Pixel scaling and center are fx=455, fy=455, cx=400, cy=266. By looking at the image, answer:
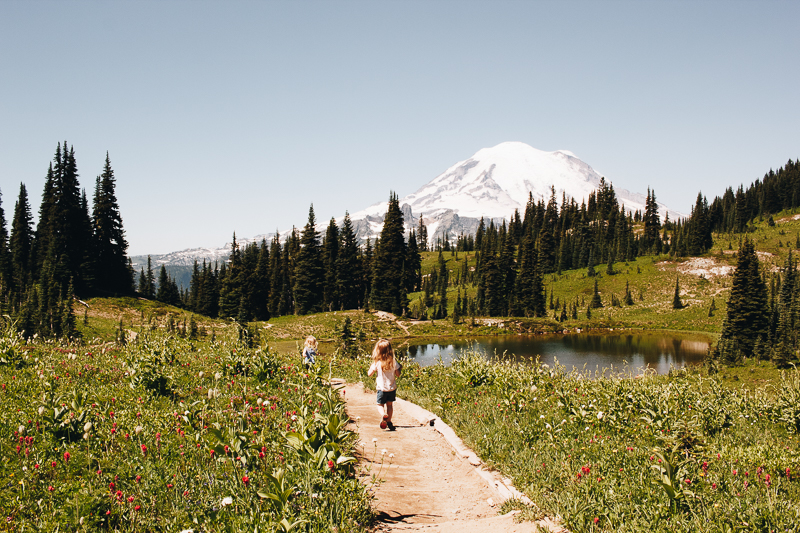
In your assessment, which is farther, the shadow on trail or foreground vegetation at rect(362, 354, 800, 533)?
the shadow on trail

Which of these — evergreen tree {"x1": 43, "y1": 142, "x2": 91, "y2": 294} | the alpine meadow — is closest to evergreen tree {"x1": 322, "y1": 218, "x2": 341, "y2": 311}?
evergreen tree {"x1": 43, "y1": 142, "x2": 91, "y2": 294}

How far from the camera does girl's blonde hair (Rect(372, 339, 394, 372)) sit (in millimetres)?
10445

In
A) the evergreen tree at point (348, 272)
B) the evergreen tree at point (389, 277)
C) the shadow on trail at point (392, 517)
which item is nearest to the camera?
the shadow on trail at point (392, 517)

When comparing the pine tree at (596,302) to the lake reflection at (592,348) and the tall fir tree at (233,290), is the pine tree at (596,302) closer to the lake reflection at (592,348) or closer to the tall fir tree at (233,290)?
the lake reflection at (592,348)

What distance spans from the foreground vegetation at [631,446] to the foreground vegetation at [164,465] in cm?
294

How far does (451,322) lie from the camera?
76.6 m

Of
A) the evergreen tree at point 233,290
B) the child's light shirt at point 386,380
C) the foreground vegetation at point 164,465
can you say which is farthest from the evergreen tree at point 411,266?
the foreground vegetation at point 164,465

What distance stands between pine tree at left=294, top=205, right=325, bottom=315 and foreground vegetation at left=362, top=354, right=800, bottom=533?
6494 centimetres

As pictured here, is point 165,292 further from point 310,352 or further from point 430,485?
point 430,485

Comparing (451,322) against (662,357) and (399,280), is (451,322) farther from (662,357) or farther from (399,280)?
(662,357)

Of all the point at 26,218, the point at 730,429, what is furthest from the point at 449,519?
the point at 26,218

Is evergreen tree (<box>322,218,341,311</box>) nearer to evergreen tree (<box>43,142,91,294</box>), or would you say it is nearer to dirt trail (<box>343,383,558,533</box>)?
evergreen tree (<box>43,142,91,294</box>)

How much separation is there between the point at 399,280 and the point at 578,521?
65046 mm

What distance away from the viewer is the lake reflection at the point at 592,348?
155 ft
